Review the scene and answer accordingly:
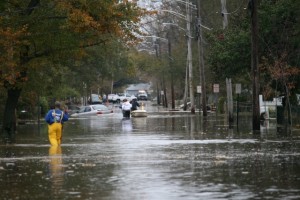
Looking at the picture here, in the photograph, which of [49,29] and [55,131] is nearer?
[55,131]

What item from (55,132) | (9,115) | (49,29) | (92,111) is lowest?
(55,132)

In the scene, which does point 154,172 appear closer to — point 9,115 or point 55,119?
point 55,119

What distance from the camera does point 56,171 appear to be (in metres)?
16.9

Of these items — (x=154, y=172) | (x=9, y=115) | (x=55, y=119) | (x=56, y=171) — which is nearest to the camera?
(x=154, y=172)

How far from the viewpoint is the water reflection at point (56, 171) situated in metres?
13.5

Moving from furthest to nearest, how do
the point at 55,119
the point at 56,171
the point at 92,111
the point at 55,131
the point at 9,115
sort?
the point at 92,111 → the point at 9,115 → the point at 55,131 → the point at 55,119 → the point at 56,171

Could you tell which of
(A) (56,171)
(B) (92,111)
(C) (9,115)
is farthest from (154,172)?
(B) (92,111)

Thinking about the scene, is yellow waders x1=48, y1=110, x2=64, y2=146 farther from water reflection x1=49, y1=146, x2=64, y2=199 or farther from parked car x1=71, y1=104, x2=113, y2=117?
parked car x1=71, y1=104, x2=113, y2=117

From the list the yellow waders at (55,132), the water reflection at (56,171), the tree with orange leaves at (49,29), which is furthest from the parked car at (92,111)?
the water reflection at (56,171)

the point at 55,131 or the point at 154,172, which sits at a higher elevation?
the point at 55,131

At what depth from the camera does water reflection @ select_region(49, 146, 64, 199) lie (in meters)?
13.5

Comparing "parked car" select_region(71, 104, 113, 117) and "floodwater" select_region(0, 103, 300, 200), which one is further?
"parked car" select_region(71, 104, 113, 117)

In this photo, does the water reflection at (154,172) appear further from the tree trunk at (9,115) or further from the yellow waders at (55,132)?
the tree trunk at (9,115)

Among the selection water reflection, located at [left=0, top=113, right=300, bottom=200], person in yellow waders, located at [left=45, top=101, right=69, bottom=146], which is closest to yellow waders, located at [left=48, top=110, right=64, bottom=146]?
person in yellow waders, located at [left=45, top=101, right=69, bottom=146]
